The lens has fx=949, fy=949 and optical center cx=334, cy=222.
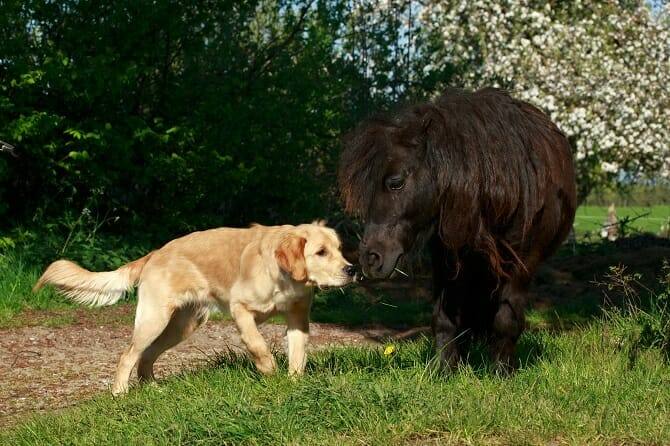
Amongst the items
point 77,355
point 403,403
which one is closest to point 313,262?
point 403,403

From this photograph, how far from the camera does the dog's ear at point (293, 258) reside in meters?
6.36

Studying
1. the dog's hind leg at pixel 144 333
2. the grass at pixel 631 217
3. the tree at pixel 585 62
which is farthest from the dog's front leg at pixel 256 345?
the tree at pixel 585 62

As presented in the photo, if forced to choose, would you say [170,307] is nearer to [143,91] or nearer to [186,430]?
[186,430]

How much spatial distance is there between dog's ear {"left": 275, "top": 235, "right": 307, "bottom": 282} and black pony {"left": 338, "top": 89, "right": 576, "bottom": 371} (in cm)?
57

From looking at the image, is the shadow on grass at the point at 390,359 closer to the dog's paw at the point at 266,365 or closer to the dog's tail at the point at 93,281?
the dog's paw at the point at 266,365

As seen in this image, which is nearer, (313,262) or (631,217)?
(313,262)

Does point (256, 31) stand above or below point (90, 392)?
above

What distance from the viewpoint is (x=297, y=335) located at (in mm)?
6672

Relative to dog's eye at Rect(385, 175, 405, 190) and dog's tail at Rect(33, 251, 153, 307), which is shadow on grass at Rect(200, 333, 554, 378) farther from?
dog's eye at Rect(385, 175, 405, 190)

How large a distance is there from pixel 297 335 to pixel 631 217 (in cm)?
1648

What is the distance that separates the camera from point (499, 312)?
6246mm

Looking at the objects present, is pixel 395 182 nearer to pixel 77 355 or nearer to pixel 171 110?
pixel 77 355

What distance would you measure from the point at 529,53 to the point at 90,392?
48.6ft

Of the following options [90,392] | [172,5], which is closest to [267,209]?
[172,5]
